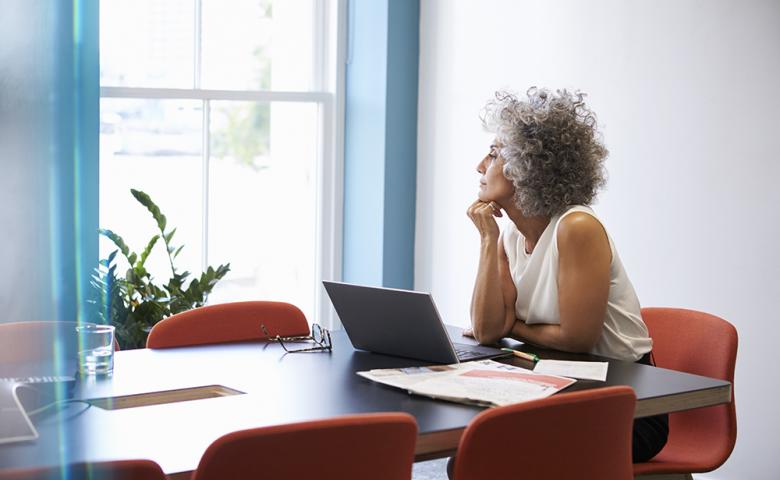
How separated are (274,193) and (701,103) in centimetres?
205

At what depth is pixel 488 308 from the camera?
2225 mm

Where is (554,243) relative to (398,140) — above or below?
below

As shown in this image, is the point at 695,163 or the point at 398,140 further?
the point at 398,140

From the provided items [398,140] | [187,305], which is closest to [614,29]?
[398,140]

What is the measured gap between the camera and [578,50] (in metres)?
3.73

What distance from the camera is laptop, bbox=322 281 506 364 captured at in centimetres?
187

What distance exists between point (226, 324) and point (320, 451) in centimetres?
133

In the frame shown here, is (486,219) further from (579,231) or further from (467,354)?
(467,354)

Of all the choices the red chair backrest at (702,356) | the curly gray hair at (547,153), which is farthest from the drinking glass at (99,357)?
the red chair backrest at (702,356)

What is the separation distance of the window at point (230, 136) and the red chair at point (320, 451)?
2801 millimetres

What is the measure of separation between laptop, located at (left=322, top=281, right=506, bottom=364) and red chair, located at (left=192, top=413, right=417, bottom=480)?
0.63 meters

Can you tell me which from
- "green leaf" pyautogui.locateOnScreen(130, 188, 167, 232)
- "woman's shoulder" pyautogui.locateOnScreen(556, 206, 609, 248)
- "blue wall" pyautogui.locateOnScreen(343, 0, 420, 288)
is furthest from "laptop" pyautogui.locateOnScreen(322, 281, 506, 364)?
"blue wall" pyautogui.locateOnScreen(343, 0, 420, 288)

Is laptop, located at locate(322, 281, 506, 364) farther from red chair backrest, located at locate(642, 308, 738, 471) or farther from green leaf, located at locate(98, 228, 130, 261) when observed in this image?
green leaf, located at locate(98, 228, 130, 261)

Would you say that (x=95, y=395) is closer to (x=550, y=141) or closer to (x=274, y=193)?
(x=550, y=141)
